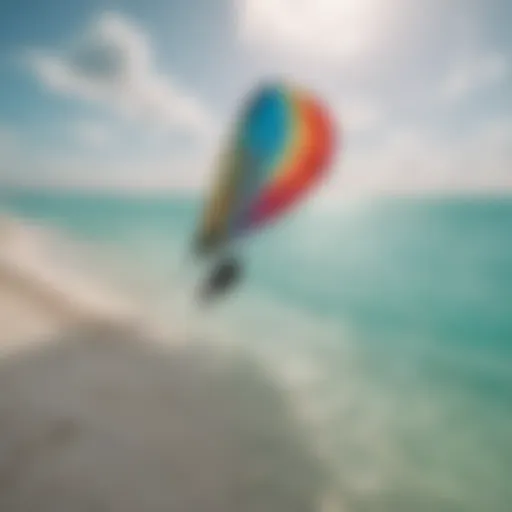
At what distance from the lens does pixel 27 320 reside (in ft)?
22.5

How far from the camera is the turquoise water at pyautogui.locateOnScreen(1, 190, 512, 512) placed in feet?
16.1

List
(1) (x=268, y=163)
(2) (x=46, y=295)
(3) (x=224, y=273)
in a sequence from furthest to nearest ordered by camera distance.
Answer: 1. (2) (x=46, y=295)
2. (3) (x=224, y=273)
3. (1) (x=268, y=163)

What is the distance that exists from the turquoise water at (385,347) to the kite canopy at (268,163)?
1.81 ft

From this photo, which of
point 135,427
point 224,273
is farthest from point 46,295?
point 224,273

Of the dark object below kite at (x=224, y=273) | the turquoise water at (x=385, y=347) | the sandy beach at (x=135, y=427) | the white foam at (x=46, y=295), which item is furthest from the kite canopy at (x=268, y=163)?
the white foam at (x=46, y=295)

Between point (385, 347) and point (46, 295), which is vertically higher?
point (46, 295)

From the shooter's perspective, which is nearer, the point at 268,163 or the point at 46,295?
the point at 268,163

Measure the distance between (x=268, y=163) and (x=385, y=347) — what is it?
5.11m

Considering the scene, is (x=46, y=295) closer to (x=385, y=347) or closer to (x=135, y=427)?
(x=135, y=427)

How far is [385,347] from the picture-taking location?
8516 millimetres

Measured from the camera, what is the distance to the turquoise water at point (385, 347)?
4.92 metres

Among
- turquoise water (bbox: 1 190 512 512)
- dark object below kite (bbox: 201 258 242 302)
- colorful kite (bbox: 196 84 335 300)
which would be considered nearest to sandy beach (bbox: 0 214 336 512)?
turquoise water (bbox: 1 190 512 512)

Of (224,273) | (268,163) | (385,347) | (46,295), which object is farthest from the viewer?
(385,347)

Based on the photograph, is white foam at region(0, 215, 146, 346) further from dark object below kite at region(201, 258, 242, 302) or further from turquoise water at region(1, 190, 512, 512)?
dark object below kite at region(201, 258, 242, 302)
